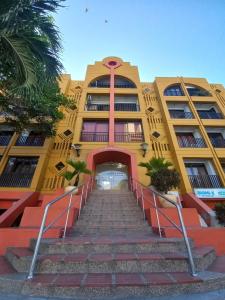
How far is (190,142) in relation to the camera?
12.5 m

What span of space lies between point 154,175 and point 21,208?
19.9 ft

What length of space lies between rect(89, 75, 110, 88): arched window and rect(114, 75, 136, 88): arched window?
80cm

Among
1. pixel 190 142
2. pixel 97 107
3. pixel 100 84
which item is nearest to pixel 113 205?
pixel 190 142

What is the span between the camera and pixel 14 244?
4336 mm

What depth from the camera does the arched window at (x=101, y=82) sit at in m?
15.1

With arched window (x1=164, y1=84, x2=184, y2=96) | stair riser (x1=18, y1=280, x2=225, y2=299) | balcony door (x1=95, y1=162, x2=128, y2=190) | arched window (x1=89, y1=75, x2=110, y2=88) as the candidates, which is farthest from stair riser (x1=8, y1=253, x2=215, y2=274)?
arched window (x1=164, y1=84, x2=184, y2=96)

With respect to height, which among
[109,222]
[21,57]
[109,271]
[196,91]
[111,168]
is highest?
[196,91]

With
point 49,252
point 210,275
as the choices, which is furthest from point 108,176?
Result: point 210,275

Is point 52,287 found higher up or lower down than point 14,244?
lower down

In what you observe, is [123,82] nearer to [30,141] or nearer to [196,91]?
[196,91]

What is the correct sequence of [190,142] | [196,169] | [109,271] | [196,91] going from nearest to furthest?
[109,271], [196,169], [190,142], [196,91]

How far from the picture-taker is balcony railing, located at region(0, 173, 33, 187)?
9328 mm

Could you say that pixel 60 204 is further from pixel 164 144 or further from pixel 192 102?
pixel 192 102

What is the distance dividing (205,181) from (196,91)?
9557mm
